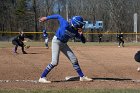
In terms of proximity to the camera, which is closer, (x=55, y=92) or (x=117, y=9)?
(x=55, y=92)

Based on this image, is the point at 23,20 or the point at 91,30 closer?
the point at 91,30

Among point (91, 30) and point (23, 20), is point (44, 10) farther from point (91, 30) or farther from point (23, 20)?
point (91, 30)

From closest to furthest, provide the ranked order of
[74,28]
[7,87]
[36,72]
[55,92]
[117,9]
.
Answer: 1. [55,92]
2. [7,87]
3. [74,28]
4. [36,72]
5. [117,9]

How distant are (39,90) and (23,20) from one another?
226 ft

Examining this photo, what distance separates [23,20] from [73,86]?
68065 mm

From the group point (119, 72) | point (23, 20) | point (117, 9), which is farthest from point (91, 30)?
point (119, 72)

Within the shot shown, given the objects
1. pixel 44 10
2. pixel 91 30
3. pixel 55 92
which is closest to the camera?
pixel 55 92

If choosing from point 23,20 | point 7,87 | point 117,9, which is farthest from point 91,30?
point 7,87

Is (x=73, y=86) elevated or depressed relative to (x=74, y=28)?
depressed

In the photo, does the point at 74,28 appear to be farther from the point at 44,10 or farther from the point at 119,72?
the point at 44,10

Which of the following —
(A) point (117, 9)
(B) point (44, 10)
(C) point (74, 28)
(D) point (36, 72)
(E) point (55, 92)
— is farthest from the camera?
(B) point (44, 10)

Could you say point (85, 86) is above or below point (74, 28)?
below

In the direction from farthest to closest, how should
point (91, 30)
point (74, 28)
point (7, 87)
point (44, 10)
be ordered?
point (44, 10)
point (91, 30)
point (74, 28)
point (7, 87)

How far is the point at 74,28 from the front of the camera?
11.2 meters
